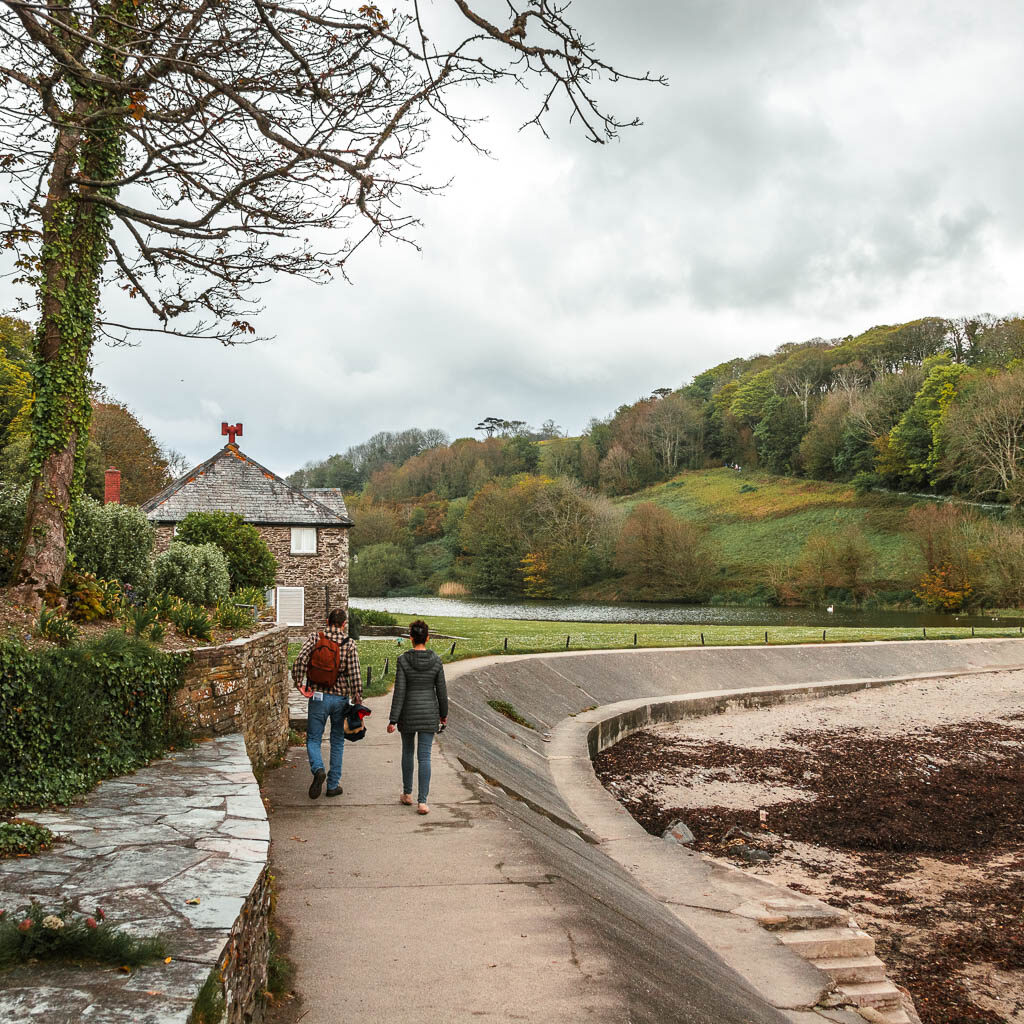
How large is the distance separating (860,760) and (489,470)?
9491 centimetres

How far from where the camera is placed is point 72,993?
325cm

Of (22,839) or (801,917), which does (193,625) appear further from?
(801,917)

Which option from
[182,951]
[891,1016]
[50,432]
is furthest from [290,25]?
[891,1016]

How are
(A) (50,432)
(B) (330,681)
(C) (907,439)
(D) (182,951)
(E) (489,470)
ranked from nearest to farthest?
1. (D) (182,951)
2. (B) (330,681)
3. (A) (50,432)
4. (C) (907,439)
5. (E) (489,470)

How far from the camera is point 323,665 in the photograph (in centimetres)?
853

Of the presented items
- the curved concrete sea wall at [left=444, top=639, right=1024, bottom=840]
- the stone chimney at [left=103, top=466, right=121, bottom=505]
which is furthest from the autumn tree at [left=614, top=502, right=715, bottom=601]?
the stone chimney at [left=103, top=466, right=121, bottom=505]

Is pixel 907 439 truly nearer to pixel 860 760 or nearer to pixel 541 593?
pixel 541 593

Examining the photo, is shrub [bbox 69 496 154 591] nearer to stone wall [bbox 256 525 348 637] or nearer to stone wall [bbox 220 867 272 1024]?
stone wall [bbox 220 867 272 1024]

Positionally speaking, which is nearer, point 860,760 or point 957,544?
point 860,760

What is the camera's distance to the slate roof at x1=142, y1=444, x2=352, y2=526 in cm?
3173

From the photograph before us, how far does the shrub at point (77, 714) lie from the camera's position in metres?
5.68

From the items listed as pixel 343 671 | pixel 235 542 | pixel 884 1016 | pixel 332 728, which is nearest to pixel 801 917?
pixel 884 1016

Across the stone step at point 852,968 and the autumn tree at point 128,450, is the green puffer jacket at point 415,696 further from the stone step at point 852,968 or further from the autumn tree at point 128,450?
the autumn tree at point 128,450

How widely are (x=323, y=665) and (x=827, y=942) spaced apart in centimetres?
510
